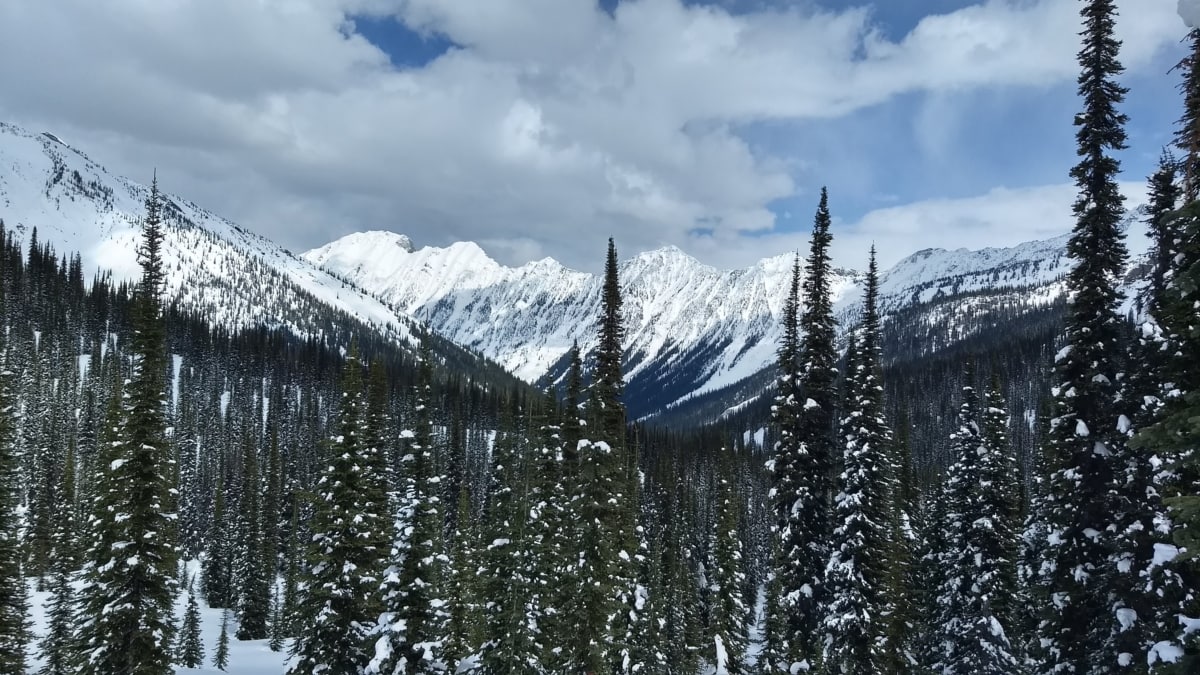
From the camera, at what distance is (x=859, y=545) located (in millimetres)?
29391

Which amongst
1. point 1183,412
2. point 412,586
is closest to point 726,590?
Result: point 412,586

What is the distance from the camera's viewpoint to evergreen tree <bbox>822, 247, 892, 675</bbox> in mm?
29188

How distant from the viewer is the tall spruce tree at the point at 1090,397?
19906mm

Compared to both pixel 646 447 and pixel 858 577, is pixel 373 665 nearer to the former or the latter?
pixel 858 577

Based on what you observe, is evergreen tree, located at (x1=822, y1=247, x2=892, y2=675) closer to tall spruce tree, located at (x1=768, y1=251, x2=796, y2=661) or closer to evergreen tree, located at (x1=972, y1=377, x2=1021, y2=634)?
tall spruce tree, located at (x1=768, y1=251, x2=796, y2=661)

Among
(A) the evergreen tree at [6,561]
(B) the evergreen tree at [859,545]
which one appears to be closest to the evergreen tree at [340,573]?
(A) the evergreen tree at [6,561]

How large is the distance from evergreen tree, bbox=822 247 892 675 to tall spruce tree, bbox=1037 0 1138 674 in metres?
8.13

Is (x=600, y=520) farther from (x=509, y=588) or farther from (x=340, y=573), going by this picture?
(x=340, y=573)

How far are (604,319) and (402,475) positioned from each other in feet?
39.7

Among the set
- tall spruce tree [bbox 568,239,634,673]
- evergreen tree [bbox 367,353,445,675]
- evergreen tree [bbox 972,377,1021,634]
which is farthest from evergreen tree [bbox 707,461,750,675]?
evergreen tree [bbox 367,353,445,675]

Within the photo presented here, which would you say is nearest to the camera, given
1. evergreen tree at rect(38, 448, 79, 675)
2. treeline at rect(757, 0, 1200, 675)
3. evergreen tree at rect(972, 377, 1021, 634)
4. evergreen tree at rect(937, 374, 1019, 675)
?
treeline at rect(757, 0, 1200, 675)

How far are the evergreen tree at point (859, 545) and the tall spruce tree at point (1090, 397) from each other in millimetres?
8131

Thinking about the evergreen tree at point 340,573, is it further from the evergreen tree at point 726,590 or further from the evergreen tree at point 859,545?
the evergreen tree at point 726,590

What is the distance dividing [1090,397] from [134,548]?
34.3m
